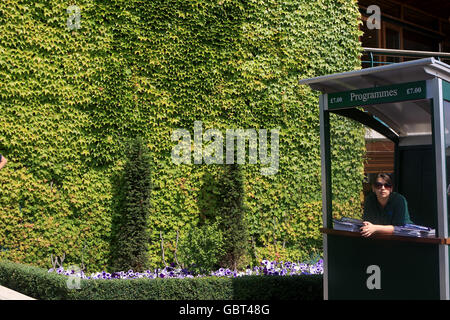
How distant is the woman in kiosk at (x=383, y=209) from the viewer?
4.51m

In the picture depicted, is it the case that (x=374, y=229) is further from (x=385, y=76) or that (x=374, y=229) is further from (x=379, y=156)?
(x=379, y=156)

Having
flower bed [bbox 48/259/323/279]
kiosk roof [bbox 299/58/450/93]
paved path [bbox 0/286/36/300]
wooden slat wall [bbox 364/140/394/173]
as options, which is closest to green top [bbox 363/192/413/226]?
kiosk roof [bbox 299/58/450/93]

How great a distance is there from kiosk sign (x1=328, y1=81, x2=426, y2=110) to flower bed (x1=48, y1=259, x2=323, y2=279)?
3.23 metres

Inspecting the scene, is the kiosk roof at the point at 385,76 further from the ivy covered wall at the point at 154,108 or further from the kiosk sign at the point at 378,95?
the ivy covered wall at the point at 154,108

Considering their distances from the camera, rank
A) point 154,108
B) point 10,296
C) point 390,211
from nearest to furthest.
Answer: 1. point 390,211
2. point 10,296
3. point 154,108

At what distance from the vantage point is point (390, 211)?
4.75 meters

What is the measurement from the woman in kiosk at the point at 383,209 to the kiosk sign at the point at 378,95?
83 centimetres

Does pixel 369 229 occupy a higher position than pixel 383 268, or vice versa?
pixel 369 229

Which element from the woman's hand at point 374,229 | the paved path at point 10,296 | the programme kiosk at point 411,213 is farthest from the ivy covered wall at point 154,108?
the woman's hand at point 374,229

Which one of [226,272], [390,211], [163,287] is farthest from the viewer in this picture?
[226,272]

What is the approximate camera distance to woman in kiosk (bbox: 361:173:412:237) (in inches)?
178

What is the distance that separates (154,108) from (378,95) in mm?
4291

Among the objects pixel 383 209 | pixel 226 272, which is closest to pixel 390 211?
pixel 383 209

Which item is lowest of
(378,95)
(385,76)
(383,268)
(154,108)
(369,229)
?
(383,268)
